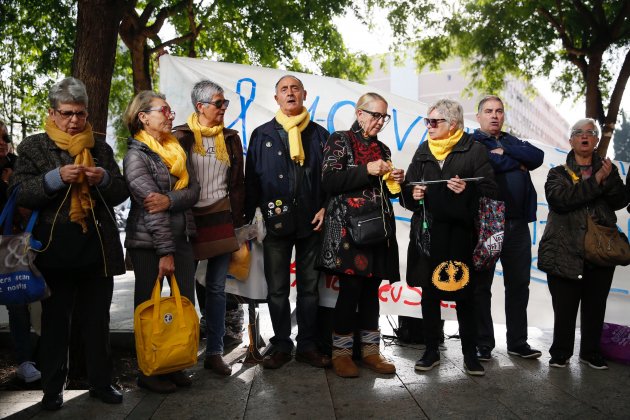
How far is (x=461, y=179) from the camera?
13.4 feet

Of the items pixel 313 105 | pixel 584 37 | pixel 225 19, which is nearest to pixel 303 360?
pixel 313 105

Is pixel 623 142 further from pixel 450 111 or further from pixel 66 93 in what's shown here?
pixel 66 93

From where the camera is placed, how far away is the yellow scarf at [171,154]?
388 centimetres

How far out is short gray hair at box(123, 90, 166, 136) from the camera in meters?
3.92

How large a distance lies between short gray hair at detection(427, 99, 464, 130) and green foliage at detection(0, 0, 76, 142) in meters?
7.53

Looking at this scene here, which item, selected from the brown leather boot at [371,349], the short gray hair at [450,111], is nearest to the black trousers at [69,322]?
the brown leather boot at [371,349]

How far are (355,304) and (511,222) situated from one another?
1492mm

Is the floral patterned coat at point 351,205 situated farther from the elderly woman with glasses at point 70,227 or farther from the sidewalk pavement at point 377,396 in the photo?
the elderly woman with glasses at point 70,227

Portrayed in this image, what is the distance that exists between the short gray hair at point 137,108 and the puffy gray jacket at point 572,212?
2.98 meters

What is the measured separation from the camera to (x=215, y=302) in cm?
438

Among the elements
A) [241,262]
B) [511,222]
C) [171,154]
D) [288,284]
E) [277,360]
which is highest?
[171,154]

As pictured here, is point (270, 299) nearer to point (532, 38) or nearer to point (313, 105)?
point (313, 105)

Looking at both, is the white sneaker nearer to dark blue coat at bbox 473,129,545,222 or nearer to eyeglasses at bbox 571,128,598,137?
dark blue coat at bbox 473,129,545,222

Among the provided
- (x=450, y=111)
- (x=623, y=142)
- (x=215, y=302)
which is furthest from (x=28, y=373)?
(x=623, y=142)
